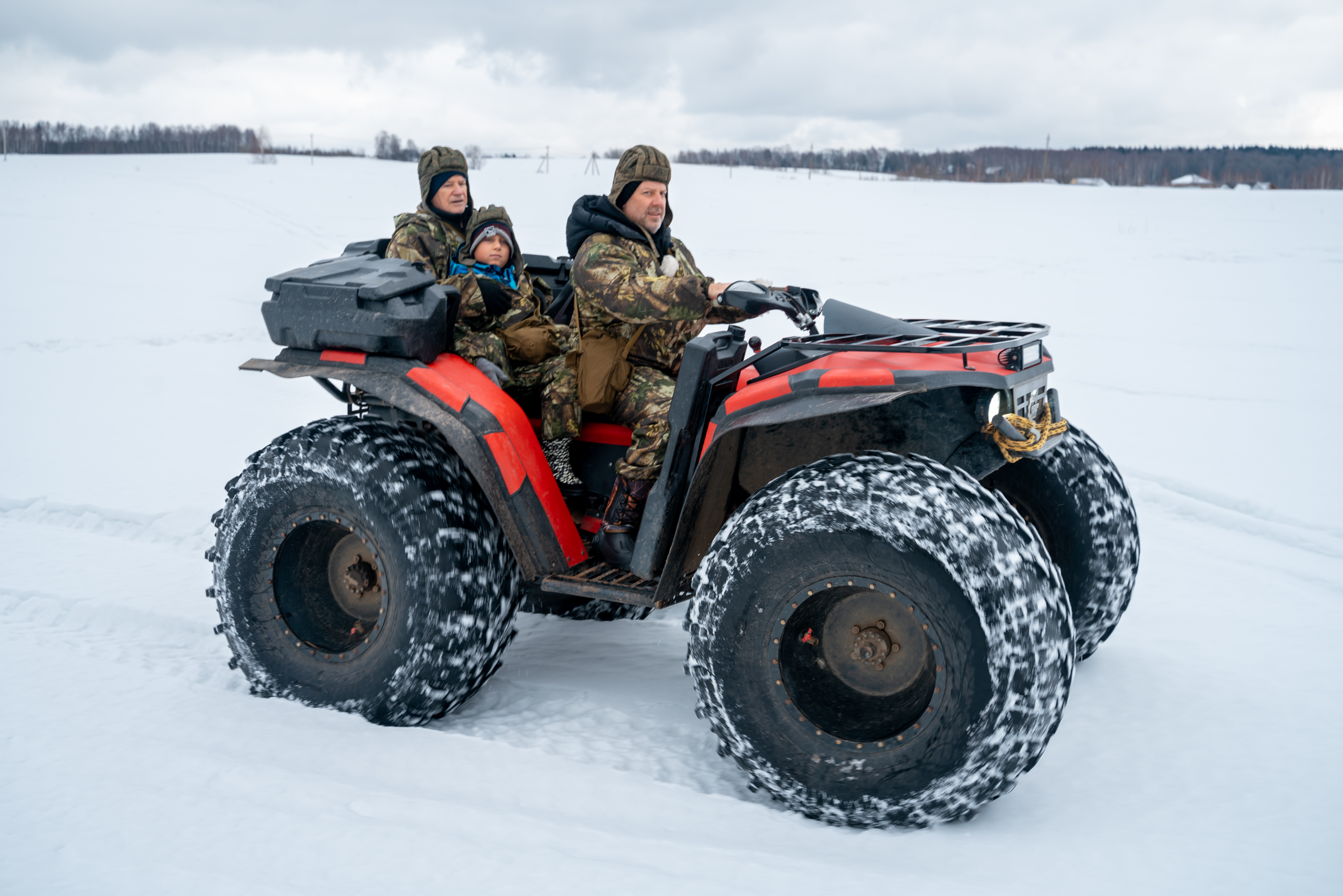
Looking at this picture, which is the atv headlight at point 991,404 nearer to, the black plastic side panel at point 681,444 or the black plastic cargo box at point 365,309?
the black plastic side panel at point 681,444

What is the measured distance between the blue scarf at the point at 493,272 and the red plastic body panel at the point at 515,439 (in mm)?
777

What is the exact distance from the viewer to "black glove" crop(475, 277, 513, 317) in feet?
13.3

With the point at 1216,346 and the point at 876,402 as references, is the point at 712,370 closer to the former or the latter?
the point at 876,402

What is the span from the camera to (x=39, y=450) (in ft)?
22.2

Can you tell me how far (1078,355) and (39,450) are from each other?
8.83m

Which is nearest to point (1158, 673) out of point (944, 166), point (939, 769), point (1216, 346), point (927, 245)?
point (939, 769)

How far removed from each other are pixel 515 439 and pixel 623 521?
46 centimetres

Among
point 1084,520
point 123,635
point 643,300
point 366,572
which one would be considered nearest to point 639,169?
point 643,300

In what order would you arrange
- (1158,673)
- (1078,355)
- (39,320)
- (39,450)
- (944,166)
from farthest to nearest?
(944,166)
(39,320)
(1078,355)
(39,450)
(1158,673)

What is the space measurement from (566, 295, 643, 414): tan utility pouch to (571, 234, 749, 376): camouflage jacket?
36 millimetres

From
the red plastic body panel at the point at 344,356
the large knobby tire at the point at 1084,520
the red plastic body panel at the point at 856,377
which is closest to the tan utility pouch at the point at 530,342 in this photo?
the red plastic body panel at the point at 344,356

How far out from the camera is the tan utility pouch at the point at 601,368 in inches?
143

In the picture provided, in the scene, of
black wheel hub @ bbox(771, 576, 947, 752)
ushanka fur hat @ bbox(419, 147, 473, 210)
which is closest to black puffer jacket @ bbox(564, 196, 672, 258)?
ushanka fur hat @ bbox(419, 147, 473, 210)

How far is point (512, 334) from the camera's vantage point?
402cm
